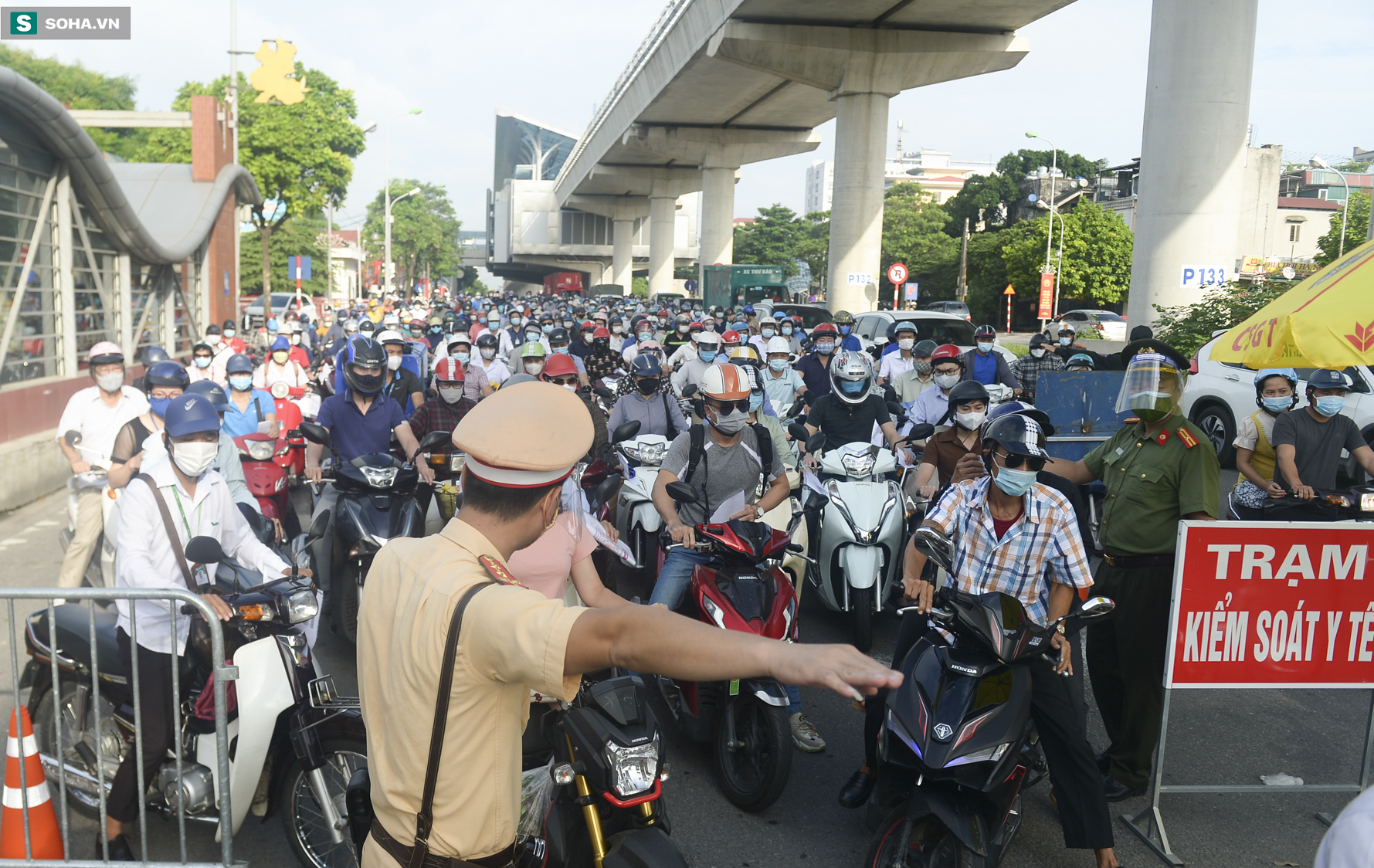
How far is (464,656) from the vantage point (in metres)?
1.93

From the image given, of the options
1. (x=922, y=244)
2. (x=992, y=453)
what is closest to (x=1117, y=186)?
(x=922, y=244)

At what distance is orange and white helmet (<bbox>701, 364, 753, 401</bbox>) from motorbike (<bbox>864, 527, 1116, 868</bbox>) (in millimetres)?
2291

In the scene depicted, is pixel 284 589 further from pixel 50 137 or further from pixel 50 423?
pixel 50 137

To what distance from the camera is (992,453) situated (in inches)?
Answer: 163

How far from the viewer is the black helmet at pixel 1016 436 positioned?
4.00 meters

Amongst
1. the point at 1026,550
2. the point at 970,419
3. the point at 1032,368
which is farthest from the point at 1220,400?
the point at 1026,550

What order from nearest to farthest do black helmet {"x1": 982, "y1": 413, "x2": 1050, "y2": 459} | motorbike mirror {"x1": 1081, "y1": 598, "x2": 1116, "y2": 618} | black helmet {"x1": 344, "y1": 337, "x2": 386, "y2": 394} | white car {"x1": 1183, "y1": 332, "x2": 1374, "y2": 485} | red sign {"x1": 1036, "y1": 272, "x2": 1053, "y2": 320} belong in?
motorbike mirror {"x1": 1081, "y1": 598, "x2": 1116, "y2": 618}, black helmet {"x1": 982, "y1": 413, "x2": 1050, "y2": 459}, black helmet {"x1": 344, "y1": 337, "x2": 386, "y2": 394}, white car {"x1": 1183, "y1": 332, "x2": 1374, "y2": 485}, red sign {"x1": 1036, "y1": 272, "x2": 1053, "y2": 320}

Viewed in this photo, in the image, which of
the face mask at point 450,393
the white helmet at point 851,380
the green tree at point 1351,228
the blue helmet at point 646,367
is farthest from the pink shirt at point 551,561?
the green tree at point 1351,228

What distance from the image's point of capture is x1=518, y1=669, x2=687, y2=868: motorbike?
286cm

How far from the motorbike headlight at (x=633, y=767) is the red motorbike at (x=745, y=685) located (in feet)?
5.19

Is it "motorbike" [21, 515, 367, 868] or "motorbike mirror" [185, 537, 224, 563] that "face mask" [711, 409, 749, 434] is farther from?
"motorbike mirror" [185, 537, 224, 563]

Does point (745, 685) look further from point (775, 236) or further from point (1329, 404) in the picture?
point (775, 236)

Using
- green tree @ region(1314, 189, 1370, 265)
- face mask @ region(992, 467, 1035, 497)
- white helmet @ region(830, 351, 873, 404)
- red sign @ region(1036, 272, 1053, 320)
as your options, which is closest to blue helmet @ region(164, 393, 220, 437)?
face mask @ region(992, 467, 1035, 497)

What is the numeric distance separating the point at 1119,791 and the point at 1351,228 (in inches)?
2364
